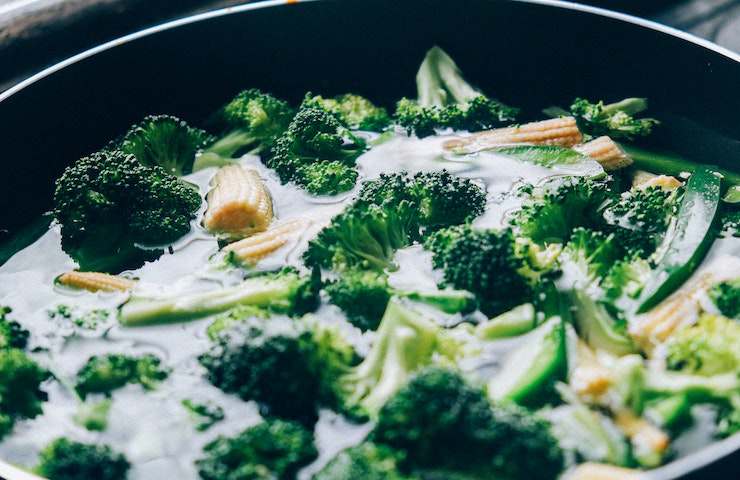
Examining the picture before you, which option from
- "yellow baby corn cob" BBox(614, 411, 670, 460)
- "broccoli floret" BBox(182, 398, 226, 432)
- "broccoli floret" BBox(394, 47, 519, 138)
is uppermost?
"broccoli floret" BBox(394, 47, 519, 138)

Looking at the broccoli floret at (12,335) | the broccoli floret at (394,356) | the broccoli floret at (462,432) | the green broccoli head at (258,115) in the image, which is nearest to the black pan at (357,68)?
the green broccoli head at (258,115)

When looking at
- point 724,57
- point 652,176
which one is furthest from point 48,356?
point 724,57

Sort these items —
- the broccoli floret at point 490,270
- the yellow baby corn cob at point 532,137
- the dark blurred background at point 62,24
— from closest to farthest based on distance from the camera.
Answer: the broccoli floret at point 490,270, the yellow baby corn cob at point 532,137, the dark blurred background at point 62,24

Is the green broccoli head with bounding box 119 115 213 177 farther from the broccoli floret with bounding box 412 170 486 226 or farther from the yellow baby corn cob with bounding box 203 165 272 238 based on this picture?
the broccoli floret with bounding box 412 170 486 226

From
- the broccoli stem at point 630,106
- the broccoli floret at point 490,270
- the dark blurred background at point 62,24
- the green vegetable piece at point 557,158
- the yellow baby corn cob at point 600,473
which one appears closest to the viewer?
the yellow baby corn cob at point 600,473

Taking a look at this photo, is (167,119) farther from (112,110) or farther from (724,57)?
(724,57)

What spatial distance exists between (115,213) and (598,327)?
1.22m

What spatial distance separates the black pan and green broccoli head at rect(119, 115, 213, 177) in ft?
0.69

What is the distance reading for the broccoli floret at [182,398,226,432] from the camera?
1631mm

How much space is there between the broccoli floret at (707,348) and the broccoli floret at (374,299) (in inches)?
16.9

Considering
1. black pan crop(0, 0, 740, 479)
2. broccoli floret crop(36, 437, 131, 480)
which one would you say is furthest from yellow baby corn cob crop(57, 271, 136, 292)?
broccoli floret crop(36, 437, 131, 480)

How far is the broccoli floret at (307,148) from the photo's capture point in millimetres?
2303

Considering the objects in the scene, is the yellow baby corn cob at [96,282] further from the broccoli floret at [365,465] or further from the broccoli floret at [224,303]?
the broccoli floret at [365,465]

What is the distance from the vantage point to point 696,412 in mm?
1568
